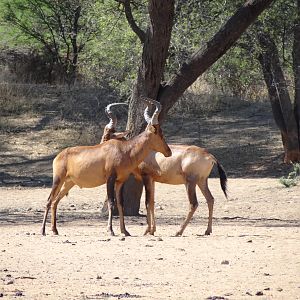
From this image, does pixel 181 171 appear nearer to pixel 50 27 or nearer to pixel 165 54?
pixel 165 54

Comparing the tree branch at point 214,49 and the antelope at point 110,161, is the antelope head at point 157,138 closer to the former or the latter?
the antelope at point 110,161

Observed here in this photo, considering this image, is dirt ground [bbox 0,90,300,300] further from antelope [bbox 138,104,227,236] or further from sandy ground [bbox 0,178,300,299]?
antelope [bbox 138,104,227,236]

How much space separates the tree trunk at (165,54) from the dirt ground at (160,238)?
2.18m

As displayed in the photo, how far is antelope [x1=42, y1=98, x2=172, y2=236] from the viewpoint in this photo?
49.1 ft

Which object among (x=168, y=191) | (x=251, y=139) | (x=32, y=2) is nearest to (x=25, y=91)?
(x=32, y=2)

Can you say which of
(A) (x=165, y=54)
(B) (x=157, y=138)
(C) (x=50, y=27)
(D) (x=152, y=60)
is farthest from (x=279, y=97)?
(B) (x=157, y=138)

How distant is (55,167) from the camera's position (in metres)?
15.4

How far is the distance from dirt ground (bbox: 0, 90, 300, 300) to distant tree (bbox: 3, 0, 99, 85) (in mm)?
3776

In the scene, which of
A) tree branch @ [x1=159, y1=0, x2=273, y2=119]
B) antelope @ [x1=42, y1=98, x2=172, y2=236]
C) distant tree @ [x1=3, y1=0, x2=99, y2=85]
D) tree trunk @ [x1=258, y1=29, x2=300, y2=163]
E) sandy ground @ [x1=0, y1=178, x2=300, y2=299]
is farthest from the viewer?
distant tree @ [x1=3, y1=0, x2=99, y2=85]

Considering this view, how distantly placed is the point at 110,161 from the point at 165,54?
3.24 metres


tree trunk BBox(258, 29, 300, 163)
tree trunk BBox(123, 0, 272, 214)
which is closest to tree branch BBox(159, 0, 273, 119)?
tree trunk BBox(123, 0, 272, 214)

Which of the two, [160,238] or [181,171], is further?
[181,171]

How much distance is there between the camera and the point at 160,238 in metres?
14.3

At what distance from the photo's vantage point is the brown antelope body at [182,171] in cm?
1518
